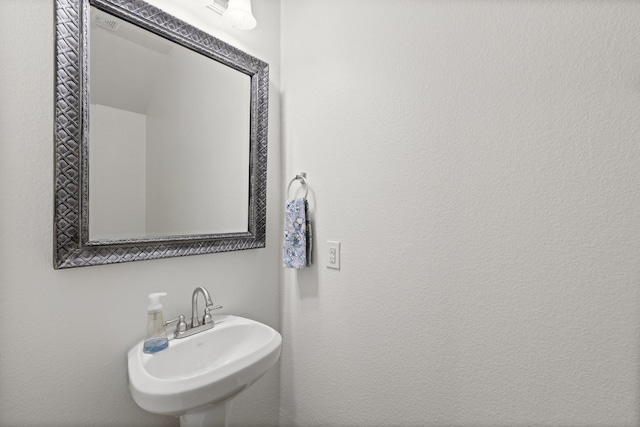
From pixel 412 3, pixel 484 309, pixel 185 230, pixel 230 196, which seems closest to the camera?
pixel 484 309

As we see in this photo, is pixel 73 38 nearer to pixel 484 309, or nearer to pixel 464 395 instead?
pixel 484 309

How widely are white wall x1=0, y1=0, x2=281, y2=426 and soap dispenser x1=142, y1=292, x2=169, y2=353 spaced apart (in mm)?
67

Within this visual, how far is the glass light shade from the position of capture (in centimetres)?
110

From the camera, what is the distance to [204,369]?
1.03 metres

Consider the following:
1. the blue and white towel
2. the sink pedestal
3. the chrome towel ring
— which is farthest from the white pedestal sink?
the chrome towel ring

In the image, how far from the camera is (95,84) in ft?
2.83

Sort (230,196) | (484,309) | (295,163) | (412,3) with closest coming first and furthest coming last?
(484,309), (412,3), (230,196), (295,163)

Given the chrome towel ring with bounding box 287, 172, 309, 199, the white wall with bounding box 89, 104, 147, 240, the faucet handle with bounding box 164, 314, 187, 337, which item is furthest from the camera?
the chrome towel ring with bounding box 287, 172, 309, 199

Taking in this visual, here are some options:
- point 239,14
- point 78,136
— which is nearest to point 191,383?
point 78,136

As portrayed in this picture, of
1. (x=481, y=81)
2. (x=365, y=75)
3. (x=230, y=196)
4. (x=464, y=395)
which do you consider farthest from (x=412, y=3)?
(x=464, y=395)

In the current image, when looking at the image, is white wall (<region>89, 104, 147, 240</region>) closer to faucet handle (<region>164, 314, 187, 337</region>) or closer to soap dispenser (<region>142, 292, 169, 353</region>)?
soap dispenser (<region>142, 292, 169, 353</region>)

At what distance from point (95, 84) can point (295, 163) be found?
77cm

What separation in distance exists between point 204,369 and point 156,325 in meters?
0.24

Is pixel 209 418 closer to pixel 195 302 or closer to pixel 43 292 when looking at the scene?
pixel 195 302
